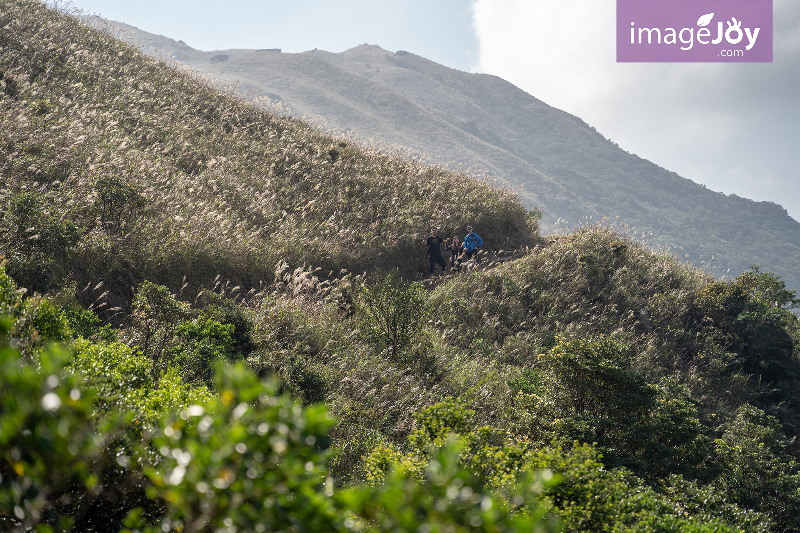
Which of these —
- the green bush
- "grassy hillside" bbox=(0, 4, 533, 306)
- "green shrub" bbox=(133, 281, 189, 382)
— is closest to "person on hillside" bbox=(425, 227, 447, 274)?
"grassy hillside" bbox=(0, 4, 533, 306)

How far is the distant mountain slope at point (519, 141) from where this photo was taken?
10912cm

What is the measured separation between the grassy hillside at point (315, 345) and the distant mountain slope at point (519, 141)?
242 ft

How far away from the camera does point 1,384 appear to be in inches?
50.1

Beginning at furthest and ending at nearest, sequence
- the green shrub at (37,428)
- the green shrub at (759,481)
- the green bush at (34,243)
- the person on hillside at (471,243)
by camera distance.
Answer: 1. the person on hillside at (471,243)
2. the green shrub at (759,481)
3. the green bush at (34,243)
4. the green shrub at (37,428)

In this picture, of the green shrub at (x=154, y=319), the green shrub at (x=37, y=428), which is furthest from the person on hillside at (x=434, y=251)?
the green shrub at (x=37, y=428)

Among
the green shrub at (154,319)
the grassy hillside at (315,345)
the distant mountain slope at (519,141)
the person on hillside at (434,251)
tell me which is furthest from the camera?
the distant mountain slope at (519,141)

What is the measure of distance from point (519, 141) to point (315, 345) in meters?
177

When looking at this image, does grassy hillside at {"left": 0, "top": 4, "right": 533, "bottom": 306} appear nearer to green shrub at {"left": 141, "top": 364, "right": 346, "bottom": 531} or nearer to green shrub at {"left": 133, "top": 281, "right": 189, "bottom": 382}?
green shrub at {"left": 133, "top": 281, "right": 189, "bottom": 382}

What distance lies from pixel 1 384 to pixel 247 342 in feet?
19.1

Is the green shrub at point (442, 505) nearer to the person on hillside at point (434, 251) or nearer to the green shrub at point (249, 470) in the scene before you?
the green shrub at point (249, 470)

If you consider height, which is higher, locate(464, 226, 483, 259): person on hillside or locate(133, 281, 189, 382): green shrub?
locate(464, 226, 483, 259): person on hillside

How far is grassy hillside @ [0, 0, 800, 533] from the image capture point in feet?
4.22

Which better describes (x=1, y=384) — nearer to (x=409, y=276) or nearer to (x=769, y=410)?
(x=409, y=276)

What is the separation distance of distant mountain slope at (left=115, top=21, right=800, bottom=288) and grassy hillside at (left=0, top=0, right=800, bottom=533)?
73870mm
